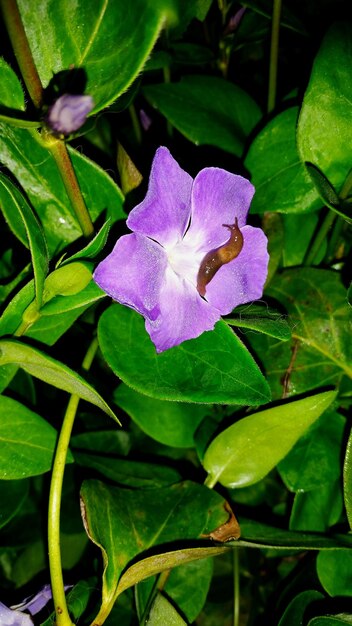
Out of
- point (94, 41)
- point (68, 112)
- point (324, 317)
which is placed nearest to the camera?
point (68, 112)

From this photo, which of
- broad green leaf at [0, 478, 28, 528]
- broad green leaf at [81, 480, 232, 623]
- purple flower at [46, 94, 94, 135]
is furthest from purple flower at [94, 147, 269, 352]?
broad green leaf at [0, 478, 28, 528]

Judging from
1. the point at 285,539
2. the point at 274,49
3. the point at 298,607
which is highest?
the point at 274,49

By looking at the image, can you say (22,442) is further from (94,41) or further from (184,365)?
(94,41)

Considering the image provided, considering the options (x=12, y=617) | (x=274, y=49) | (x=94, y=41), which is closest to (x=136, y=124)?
(x=274, y=49)

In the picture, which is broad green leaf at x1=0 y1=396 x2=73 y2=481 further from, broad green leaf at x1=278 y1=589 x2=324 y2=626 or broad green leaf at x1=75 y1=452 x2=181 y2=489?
broad green leaf at x1=278 y1=589 x2=324 y2=626

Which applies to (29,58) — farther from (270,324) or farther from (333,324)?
(333,324)

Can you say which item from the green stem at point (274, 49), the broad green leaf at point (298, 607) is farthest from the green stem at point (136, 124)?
the broad green leaf at point (298, 607)
